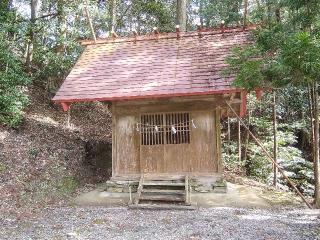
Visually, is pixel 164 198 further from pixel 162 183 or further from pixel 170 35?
pixel 170 35

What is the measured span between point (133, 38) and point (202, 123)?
4333 millimetres

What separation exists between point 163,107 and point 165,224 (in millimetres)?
3934

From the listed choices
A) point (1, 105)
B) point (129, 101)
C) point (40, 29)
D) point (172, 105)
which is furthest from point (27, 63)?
point (172, 105)

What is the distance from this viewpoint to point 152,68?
10531mm

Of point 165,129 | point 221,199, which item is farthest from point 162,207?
point 165,129

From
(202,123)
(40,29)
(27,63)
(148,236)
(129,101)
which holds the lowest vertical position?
(148,236)

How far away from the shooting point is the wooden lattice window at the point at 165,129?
393 inches

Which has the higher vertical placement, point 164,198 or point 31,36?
point 31,36

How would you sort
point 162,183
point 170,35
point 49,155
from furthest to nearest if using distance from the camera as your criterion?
1. point 170,35
2. point 49,155
3. point 162,183

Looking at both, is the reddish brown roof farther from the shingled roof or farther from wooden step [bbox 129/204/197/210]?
wooden step [bbox 129/204/197/210]

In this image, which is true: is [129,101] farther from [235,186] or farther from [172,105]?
[235,186]

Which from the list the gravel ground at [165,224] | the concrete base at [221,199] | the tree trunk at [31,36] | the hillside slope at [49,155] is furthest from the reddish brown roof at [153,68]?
the tree trunk at [31,36]

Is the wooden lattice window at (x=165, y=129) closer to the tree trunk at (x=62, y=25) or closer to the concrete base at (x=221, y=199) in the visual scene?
the concrete base at (x=221, y=199)

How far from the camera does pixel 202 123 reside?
9.87m
